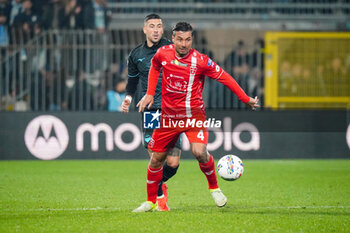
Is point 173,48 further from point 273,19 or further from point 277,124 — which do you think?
point 273,19

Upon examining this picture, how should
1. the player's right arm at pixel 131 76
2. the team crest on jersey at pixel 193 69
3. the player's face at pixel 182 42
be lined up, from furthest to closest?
the player's right arm at pixel 131 76 < the team crest on jersey at pixel 193 69 < the player's face at pixel 182 42

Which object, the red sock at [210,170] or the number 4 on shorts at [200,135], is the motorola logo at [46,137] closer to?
the red sock at [210,170]

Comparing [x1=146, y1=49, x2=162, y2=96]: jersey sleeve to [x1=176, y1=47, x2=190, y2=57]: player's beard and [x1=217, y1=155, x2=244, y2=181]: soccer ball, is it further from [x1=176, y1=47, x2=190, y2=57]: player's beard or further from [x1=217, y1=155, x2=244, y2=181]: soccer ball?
[x1=217, y1=155, x2=244, y2=181]: soccer ball

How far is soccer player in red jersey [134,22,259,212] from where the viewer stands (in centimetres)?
700

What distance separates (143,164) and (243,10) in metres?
6.92

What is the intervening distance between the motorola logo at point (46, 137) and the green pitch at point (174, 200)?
71 centimetres

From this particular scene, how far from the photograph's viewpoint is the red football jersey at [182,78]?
7000 millimetres

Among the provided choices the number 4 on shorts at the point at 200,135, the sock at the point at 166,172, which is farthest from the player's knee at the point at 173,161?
the number 4 on shorts at the point at 200,135

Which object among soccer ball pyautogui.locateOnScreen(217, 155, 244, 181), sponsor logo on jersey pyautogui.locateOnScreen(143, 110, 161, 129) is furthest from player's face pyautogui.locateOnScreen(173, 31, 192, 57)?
soccer ball pyautogui.locateOnScreen(217, 155, 244, 181)

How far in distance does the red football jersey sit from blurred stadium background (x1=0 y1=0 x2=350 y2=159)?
7343mm

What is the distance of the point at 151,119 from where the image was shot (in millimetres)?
7715

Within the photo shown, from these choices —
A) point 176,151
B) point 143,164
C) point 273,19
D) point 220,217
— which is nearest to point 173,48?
point 176,151

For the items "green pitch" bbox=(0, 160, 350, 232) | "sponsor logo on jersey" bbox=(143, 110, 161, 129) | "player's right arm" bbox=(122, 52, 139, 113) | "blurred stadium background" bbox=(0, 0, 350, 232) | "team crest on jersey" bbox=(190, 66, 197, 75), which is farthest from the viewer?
"blurred stadium background" bbox=(0, 0, 350, 232)

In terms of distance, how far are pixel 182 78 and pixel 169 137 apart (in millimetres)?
620
